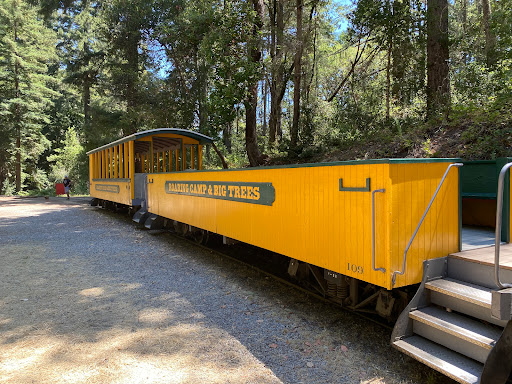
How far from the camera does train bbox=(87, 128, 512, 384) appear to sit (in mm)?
2553

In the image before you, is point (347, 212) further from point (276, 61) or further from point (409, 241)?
point (276, 61)

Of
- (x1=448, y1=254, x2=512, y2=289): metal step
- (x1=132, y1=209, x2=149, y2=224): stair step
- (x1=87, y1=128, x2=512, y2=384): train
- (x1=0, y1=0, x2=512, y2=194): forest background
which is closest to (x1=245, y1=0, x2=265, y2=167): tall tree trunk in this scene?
(x1=0, y1=0, x2=512, y2=194): forest background

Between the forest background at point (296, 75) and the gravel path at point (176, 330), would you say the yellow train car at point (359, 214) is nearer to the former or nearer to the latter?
the gravel path at point (176, 330)

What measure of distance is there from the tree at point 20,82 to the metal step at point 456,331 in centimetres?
3152

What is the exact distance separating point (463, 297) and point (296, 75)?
1416 centimetres

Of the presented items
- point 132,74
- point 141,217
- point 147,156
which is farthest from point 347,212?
point 132,74

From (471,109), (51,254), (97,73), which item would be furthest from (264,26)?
(97,73)

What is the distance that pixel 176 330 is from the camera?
3.88 metres

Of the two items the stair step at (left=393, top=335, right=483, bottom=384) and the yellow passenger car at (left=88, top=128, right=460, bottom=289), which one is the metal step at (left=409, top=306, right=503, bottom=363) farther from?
the yellow passenger car at (left=88, top=128, right=460, bottom=289)

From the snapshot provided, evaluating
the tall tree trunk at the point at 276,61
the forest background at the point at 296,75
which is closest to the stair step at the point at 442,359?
the forest background at the point at 296,75

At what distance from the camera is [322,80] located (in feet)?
92.0

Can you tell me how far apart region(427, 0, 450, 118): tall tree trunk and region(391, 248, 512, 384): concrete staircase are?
357 inches

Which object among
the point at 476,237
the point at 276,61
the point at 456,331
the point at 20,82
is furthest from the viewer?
the point at 20,82

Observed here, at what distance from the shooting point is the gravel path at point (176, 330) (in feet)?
10.1
